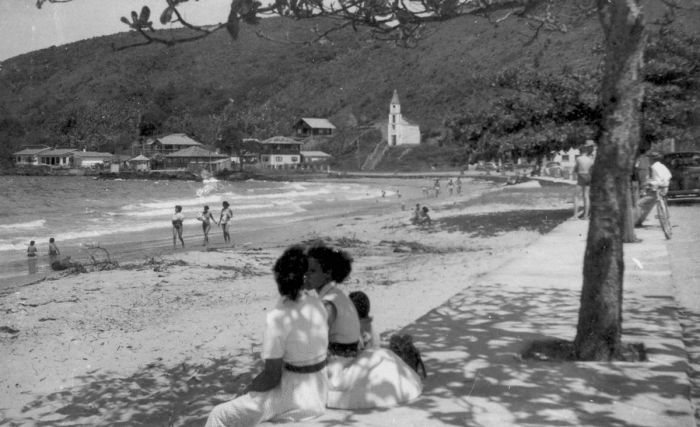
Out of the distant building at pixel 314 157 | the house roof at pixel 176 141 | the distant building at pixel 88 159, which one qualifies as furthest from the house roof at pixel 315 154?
the distant building at pixel 88 159

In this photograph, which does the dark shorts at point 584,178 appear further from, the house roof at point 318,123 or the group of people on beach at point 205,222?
the house roof at point 318,123

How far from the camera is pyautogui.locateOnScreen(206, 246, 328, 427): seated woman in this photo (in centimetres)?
375

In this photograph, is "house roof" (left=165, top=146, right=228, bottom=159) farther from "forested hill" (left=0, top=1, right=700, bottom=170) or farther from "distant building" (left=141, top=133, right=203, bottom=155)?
"forested hill" (left=0, top=1, right=700, bottom=170)

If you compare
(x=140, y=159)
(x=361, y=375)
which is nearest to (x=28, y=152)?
(x=140, y=159)

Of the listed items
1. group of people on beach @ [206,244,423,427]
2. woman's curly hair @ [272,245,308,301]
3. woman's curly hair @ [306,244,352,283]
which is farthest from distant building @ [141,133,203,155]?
woman's curly hair @ [272,245,308,301]

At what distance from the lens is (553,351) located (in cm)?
556

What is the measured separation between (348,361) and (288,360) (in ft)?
2.05

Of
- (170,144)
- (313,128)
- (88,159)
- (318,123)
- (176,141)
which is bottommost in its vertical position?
(88,159)

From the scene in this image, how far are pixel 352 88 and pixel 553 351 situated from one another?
485 feet

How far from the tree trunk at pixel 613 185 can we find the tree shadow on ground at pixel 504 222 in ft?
38.4

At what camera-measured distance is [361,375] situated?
13.9ft

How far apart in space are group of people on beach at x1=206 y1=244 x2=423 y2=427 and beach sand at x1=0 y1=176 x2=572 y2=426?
1233 millimetres

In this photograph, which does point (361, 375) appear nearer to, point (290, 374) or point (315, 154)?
point (290, 374)

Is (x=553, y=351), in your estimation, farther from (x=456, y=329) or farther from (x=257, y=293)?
(x=257, y=293)
